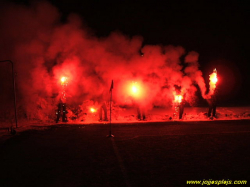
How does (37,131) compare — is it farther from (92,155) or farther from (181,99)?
(181,99)

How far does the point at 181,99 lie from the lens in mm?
12383

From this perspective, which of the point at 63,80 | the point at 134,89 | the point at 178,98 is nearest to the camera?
the point at 63,80

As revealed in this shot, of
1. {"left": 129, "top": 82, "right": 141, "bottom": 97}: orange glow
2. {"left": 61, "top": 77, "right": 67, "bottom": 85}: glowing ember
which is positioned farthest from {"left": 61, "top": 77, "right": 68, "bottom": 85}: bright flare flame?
{"left": 129, "top": 82, "right": 141, "bottom": 97}: orange glow

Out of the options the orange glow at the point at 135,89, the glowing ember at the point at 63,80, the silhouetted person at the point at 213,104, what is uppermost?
the glowing ember at the point at 63,80

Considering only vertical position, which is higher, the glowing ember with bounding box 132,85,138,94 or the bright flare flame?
the bright flare flame

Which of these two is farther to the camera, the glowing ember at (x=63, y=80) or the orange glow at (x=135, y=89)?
the orange glow at (x=135, y=89)

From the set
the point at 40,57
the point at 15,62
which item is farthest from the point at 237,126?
the point at 15,62

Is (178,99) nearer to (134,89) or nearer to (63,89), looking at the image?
(134,89)

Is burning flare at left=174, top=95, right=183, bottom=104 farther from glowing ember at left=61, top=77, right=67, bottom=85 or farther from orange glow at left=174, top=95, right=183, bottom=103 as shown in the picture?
glowing ember at left=61, top=77, right=67, bottom=85

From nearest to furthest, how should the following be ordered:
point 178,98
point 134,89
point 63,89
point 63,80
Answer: point 63,80 → point 63,89 → point 134,89 → point 178,98

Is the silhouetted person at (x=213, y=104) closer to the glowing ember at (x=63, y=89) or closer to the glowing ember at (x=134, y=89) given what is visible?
the glowing ember at (x=134, y=89)

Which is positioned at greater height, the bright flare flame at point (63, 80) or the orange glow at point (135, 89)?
the bright flare flame at point (63, 80)

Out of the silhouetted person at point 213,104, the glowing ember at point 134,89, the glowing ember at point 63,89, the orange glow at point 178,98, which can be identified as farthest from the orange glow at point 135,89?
the silhouetted person at point 213,104

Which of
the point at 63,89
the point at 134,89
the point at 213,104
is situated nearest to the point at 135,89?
the point at 134,89
